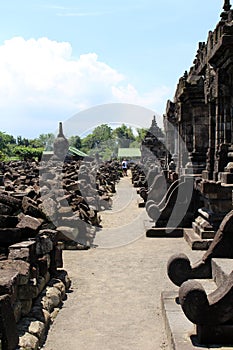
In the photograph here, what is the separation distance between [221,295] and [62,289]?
2729 mm

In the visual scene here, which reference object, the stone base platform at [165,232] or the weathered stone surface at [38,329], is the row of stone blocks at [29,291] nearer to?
the weathered stone surface at [38,329]

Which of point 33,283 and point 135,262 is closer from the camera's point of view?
point 33,283

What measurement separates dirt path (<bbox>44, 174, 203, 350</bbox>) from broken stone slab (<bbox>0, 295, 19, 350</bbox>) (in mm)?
609

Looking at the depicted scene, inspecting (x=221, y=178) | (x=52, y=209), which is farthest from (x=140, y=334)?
(x=52, y=209)

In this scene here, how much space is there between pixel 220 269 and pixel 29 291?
6.85 feet

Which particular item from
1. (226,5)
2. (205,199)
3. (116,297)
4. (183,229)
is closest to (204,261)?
(116,297)

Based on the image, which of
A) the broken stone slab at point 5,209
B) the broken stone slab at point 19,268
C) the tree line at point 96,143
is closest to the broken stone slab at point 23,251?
the broken stone slab at point 19,268

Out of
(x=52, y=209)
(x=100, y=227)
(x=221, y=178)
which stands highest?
(x=221, y=178)

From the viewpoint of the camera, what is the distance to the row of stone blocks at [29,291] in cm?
395

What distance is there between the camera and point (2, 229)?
5.77 metres

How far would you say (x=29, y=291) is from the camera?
4.97m

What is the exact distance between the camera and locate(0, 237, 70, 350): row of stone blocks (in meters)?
3.95

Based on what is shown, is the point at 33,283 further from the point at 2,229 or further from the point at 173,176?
the point at 173,176

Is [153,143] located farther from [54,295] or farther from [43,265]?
[54,295]
